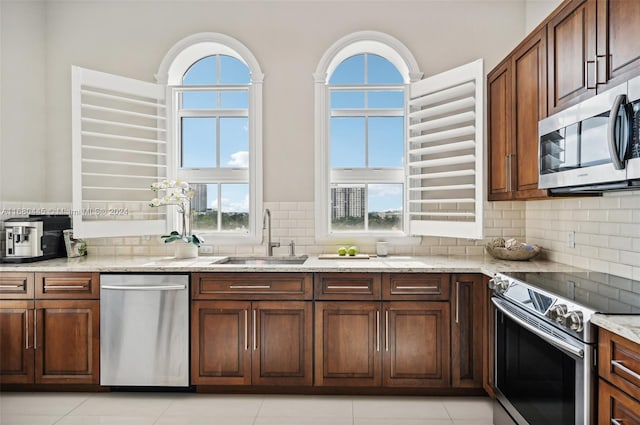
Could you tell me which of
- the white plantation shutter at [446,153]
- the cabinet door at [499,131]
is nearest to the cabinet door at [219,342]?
the white plantation shutter at [446,153]

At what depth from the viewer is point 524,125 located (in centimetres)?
287

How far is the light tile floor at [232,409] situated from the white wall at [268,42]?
A: 5.22 ft

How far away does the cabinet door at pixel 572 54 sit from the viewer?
2.17 m

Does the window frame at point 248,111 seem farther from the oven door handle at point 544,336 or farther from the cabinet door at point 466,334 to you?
the oven door handle at point 544,336

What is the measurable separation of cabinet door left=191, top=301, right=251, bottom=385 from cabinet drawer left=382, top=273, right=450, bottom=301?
97 centimetres

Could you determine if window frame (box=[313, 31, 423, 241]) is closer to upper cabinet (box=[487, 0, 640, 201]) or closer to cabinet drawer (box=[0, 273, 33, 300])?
upper cabinet (box=[487, 0, 640, 201])

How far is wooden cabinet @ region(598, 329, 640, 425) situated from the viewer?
1.48 metres

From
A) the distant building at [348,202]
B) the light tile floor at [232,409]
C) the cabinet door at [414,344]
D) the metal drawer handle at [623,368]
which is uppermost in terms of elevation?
the distant building at [348,202]

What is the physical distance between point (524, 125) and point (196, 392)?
2.84 m

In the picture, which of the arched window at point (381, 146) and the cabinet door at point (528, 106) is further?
the arched window at point (381, 146)

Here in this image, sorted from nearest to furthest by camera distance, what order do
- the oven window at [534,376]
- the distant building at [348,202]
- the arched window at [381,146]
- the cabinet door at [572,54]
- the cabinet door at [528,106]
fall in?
the oven window at [534,376] < the cabinet door at [572,54] < the cabinet door at [528,106] < the arched window at [381,146] < the distant building at [348,202]

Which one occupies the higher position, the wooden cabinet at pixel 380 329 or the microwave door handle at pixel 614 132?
the microwave door handle at pixel 614 132

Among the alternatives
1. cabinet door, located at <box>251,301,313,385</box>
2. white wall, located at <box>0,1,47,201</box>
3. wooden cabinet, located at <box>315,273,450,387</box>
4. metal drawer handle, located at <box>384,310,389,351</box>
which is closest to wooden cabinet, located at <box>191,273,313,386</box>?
cabinet door, located at <box>251,301,313,385</box>

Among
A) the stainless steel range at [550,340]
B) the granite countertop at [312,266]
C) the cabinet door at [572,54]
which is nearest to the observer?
the stainless steel range at [550,340]
